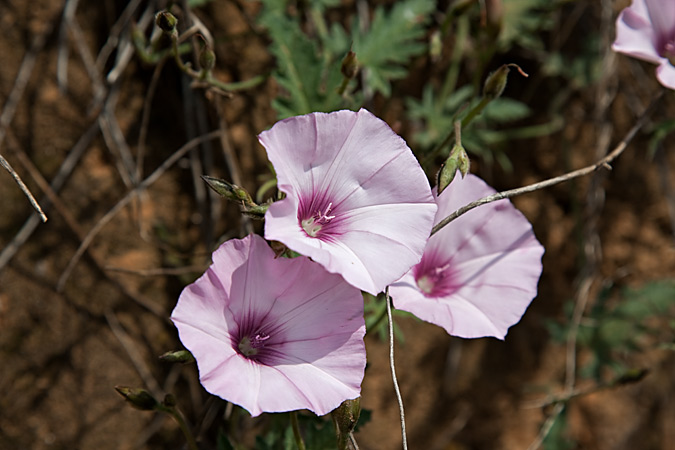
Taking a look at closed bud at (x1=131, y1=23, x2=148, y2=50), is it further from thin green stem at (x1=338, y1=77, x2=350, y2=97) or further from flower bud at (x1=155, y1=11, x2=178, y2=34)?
thin green stem at (x1=338, y1=77, x2=350, y2=97)

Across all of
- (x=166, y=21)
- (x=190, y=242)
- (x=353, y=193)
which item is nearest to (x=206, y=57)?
(x=166, y=21)

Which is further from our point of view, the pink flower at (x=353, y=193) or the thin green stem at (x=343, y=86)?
the thin green stem at (x=343, y=86)

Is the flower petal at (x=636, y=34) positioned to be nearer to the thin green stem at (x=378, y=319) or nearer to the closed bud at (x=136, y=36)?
the thin green stem at (x=378, y=319)

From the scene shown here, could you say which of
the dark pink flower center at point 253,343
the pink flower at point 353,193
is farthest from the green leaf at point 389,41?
the dark pink flower center at point 253,343

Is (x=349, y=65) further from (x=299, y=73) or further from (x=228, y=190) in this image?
(x=228, y=190)

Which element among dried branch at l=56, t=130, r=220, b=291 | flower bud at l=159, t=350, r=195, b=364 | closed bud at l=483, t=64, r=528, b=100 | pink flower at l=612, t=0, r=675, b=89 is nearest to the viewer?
flower bud at l=159, t=350, r=195, b=364

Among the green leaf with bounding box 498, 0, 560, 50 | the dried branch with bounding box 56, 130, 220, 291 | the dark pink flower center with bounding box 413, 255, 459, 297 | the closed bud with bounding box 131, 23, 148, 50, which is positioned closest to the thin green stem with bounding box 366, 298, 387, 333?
the dark pink flower center with bounding box 413, 255, 459, 297
